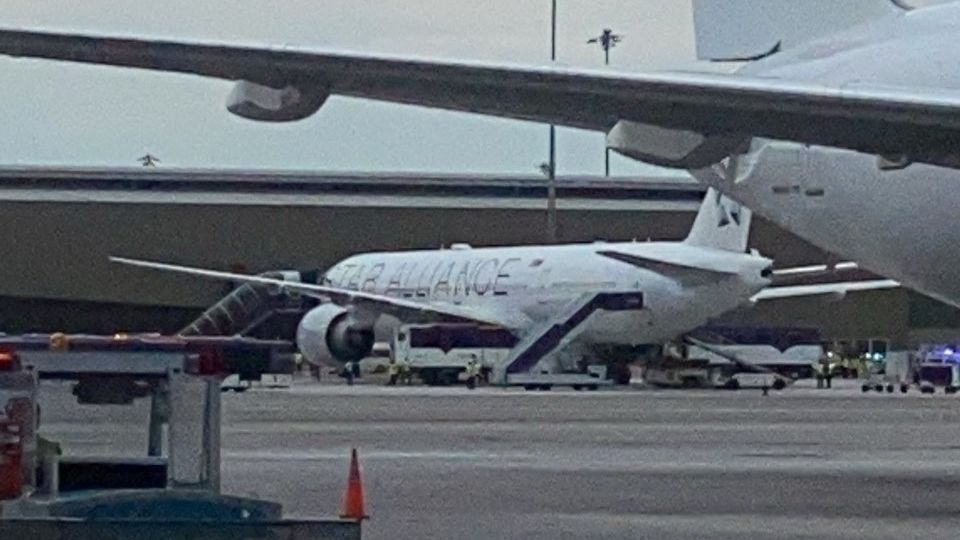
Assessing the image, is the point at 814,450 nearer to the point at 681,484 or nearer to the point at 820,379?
the point at 681,484

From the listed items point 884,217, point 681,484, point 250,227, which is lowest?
point 681,484

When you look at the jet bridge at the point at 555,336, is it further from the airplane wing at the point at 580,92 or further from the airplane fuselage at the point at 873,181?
the airplane wing at the point at 580,92

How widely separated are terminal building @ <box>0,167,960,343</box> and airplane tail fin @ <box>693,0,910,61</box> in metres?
62.8

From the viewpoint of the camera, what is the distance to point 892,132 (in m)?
19.9

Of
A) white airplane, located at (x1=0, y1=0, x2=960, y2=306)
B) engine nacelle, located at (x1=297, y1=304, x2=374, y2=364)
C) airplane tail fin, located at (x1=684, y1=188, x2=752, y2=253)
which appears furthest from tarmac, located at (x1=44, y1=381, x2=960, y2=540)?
engine nacelle, located at (x1=297, y1=304, x2=374, y2=364)

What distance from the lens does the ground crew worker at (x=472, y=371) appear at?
63.3m

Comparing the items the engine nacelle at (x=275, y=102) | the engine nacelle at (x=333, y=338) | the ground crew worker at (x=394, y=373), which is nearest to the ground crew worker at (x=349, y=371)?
the engine nacelle at (x=333, y=338)

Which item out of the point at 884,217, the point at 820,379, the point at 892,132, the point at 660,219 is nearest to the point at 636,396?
the point at 820,379

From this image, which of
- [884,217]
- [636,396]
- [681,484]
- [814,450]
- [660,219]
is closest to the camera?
[681,484]

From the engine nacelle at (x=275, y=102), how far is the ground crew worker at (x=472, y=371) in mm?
42676

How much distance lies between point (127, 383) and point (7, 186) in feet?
271

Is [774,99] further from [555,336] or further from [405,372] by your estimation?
[405,372]

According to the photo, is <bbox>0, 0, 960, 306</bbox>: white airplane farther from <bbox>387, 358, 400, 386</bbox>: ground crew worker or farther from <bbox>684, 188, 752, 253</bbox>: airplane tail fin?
<bbox>387, 358, 400, 386</bbox>: ground crew worker

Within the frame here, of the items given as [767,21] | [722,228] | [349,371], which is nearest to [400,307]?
[349,371]
